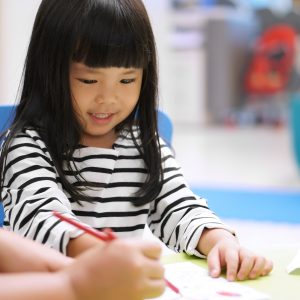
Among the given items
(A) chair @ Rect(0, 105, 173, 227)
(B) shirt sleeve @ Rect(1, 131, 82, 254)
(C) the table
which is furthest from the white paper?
(A) chair @ Rect(0, 105, 173, 227)

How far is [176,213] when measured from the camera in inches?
44.1

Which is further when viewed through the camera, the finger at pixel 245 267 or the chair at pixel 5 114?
the chair at pixel 5 114

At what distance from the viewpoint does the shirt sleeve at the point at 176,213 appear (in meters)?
1.03

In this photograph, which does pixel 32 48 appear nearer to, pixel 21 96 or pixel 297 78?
pixel 21 96

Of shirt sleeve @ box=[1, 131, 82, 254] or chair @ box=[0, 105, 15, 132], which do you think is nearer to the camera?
shirt sleeve @ box=[1, 131, 82, 254]

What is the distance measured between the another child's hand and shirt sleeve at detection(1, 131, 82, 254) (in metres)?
0.18

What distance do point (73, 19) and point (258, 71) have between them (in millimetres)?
7319

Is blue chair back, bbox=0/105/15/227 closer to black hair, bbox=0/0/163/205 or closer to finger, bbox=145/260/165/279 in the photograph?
black hair, bbox=0/0/163/205

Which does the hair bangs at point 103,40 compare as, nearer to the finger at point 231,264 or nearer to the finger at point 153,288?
the finger at point 231,264

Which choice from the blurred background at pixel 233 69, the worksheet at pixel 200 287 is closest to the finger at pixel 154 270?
the worksheet at pixel 200 287

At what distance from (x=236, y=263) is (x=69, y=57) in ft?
1.45

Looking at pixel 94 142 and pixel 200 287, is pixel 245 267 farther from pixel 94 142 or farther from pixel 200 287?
pixel 94 142

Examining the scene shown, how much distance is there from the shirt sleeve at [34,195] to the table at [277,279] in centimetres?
16

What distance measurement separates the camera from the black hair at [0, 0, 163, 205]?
3.39 ft
